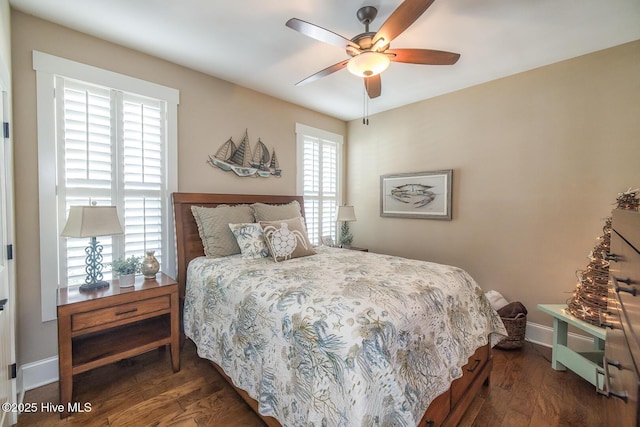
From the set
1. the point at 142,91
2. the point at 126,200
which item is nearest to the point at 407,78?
the point at 142,91

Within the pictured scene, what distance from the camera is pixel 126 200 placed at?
2439mm

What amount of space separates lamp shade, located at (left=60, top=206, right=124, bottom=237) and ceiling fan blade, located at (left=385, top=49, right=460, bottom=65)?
7.44 ft

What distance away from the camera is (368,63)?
6.10 ft

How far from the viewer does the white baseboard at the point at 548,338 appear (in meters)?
2.50

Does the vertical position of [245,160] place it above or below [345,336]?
above

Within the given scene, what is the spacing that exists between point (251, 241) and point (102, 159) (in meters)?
1.39

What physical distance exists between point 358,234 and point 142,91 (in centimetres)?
325

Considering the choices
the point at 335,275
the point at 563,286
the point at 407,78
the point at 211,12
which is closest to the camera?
the point at 335,275

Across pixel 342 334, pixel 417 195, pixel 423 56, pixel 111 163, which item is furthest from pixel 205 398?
pixel 417 195

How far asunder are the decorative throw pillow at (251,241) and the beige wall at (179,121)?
2.63ft

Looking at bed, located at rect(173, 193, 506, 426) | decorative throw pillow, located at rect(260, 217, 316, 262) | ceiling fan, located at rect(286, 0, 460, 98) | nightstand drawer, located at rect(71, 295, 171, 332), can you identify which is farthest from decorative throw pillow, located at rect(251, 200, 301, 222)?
ceiling fan, located at rect(286, 0, 460, 98)

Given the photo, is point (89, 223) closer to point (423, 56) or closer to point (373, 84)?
point (373, 84)

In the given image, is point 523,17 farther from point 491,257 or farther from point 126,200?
point 126,200

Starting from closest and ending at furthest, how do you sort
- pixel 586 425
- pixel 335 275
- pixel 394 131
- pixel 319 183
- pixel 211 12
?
pixel 586 425 → pixel 335 275 → pixel 211 12 → pixel 394 131 → pixel 319 183
